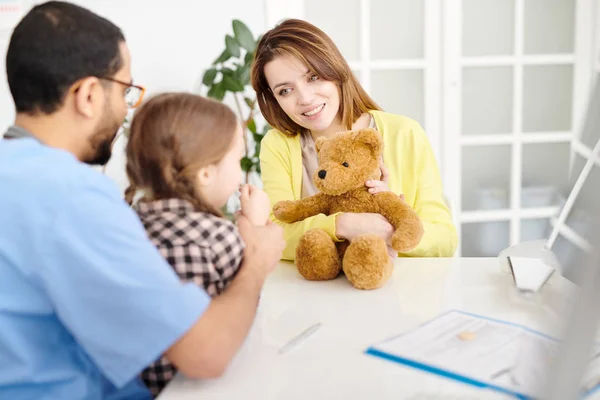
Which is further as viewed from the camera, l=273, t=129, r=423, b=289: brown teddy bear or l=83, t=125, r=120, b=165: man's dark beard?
l=273, t=129, r=423, b=289: brown teddy bear

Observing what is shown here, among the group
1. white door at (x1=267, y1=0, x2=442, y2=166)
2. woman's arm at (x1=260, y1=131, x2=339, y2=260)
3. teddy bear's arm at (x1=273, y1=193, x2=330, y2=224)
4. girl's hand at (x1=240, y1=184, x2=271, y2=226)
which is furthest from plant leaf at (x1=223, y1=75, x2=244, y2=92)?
girl's hand at (x1=240, y1=184, x2=271, y2=226)

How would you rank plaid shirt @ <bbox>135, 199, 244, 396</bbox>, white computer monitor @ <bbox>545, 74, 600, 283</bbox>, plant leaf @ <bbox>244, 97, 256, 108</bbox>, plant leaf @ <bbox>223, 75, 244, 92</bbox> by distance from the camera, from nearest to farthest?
white computer monitor @ <bbox>545, 74, 600, 283</bbox>, plaid shirt @ <bbox>135, 199, 244, 396</bbox>, plant leaf @ <bbox>223, 75, 244, 92</bbox>, plant leaf @ <bbox>244, 97, 256, 108</bbox>

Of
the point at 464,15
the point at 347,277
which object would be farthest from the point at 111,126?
the point at 464,15

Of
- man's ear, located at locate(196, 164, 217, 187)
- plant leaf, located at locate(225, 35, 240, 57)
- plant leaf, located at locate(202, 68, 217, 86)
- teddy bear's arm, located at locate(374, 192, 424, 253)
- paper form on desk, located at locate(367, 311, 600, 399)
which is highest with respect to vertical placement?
plant leaf, located at locate(225, 35, 240, 57)

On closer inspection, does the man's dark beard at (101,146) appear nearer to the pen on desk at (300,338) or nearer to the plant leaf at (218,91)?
the pen on desk at (300,338)

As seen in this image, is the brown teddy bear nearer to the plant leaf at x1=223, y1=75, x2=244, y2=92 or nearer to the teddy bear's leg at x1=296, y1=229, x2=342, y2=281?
the teddy bear's leg at x1=296, y1=229, x2=342, y2=281

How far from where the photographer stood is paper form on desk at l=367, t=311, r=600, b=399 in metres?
0.80

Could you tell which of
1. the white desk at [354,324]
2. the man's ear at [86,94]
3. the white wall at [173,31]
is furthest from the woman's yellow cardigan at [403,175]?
the white wall at [173,31]

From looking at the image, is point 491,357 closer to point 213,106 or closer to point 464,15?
point 213,106

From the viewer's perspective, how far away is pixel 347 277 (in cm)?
125

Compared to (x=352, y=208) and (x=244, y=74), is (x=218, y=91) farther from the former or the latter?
(x=352, y=208)

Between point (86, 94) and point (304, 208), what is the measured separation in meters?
0.60

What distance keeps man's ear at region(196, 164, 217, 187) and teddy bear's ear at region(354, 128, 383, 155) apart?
38cm

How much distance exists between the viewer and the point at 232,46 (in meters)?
2.89
